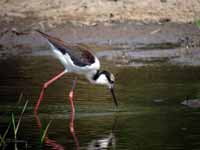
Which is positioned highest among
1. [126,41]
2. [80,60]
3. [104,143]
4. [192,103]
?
[104,143]

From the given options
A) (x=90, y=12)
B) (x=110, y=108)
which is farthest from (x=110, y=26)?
(x=110, y=108)

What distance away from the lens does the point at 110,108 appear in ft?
38.1

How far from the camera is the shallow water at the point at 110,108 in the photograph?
9.83m

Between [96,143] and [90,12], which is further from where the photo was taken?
[90,12]

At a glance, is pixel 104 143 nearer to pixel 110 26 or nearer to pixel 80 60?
pixel 80 60

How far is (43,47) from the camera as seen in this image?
54.1 feet

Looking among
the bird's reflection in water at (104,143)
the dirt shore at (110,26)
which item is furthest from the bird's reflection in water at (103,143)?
the dirt shore at (110,26)

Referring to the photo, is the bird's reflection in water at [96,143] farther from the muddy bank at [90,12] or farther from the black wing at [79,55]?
the muddy bank at [90,12]

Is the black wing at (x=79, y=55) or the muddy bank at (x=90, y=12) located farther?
the muddy bank at (x=90, y=12)

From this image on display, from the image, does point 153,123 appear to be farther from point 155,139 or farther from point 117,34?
point 117,34

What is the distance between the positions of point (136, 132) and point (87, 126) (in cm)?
68

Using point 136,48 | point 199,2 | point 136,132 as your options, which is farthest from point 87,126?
point 199,2

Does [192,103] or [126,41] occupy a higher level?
[192,103]

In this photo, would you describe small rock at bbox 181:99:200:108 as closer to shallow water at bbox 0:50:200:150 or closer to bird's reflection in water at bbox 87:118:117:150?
shallow water at bbox 0:50:200:150
